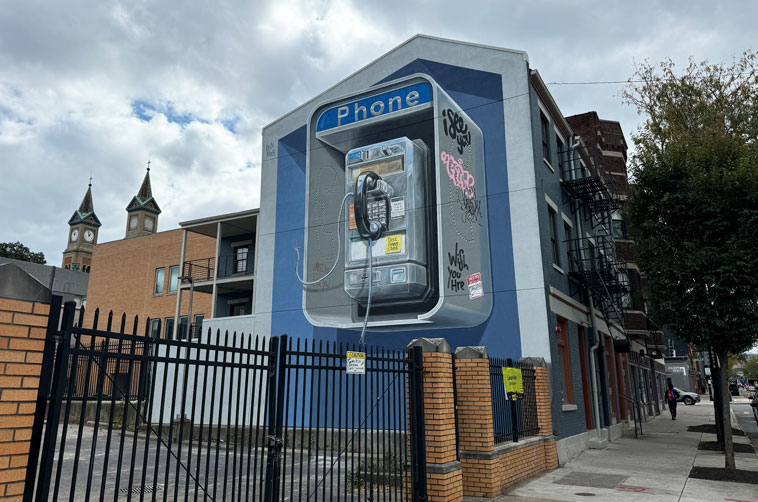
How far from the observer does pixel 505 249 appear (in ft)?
49.8

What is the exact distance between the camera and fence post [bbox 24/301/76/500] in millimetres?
3604

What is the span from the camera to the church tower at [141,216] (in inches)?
3932

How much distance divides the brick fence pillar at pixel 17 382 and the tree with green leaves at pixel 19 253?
6967 centimetres

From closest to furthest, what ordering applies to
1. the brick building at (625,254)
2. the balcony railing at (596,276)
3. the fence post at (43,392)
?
the fence post at (43,392) → the balcony railing at (596,276) → the brick building at (625,254)

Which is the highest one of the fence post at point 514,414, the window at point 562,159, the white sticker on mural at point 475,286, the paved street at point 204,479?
the window at point 562,159

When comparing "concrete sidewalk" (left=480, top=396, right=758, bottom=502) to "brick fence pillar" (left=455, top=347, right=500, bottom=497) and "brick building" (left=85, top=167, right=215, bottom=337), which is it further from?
"brick building" (left=85, top=167, right=215, bottom=337)

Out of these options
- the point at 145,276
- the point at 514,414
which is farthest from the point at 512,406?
the point at 145,276

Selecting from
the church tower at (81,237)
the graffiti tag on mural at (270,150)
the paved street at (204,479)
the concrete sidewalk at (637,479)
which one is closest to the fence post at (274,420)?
the paved street at (204,479)

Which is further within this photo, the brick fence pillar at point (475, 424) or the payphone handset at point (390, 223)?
the payphone handset at point (390, 223)

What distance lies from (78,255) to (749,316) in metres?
123

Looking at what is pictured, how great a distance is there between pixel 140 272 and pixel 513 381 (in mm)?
31033

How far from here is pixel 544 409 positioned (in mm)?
13031

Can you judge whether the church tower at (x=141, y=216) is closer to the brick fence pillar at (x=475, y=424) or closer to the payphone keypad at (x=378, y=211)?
the payphone keypad at (x=378, y=211)

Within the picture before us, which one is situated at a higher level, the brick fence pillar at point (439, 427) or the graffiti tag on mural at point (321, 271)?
the graffiti tag on mural at point (321, 271)
